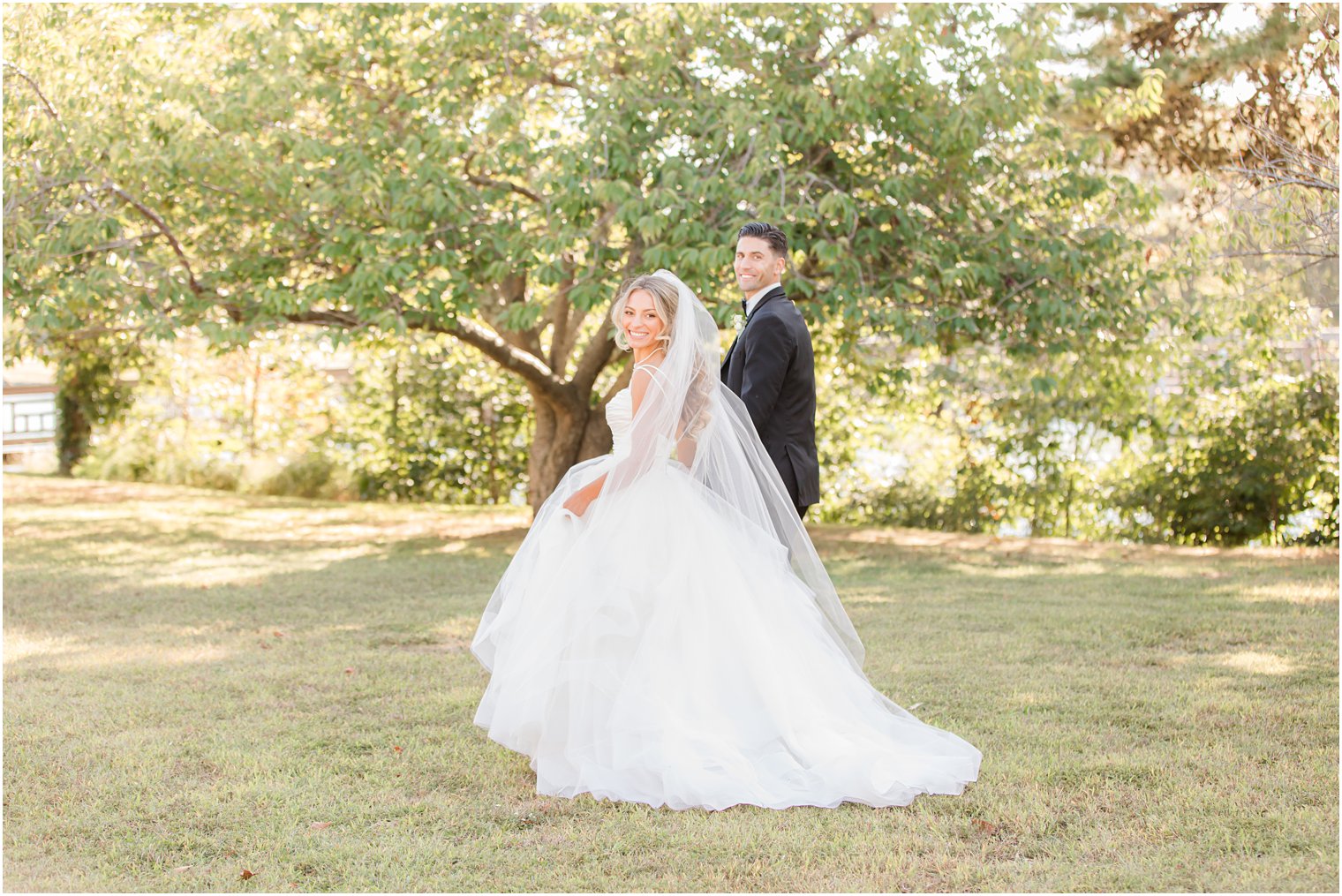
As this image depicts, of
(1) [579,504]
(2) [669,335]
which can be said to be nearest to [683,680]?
(1) [579,504]

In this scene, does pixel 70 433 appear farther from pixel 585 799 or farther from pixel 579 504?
pixel 585 799

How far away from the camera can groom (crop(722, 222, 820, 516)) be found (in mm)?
4461

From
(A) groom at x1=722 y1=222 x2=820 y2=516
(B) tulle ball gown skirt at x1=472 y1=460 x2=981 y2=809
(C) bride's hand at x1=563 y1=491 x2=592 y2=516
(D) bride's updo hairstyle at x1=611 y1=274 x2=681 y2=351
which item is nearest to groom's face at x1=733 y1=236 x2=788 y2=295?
(A) groom at x1=722 y1=222 x2=820 y2=516

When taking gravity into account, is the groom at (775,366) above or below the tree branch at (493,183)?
below

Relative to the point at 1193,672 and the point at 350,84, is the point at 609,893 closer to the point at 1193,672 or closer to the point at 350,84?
the point at 1193,672

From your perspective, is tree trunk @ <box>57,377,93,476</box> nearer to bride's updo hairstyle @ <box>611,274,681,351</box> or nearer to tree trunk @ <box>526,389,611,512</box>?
tree trunk @ <box>526,389,611,512</box>

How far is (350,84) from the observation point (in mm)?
9734

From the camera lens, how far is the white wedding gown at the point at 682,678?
3.87m

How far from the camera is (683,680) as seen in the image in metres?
3.98

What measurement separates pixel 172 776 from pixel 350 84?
7044 mm

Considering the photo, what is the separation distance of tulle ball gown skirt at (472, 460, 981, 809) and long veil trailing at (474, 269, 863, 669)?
0.04 meters

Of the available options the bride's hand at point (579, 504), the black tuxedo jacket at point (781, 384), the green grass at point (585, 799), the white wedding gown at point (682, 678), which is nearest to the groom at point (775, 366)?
the black tuxedo jacket at point (781, 384)

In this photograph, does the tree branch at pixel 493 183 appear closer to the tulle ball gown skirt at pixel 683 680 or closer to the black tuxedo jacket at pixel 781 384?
the black tuxedo jacket at pixel 781 384

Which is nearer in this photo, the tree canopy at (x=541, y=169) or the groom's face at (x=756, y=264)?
the groom's face at (x=756, y=264)
